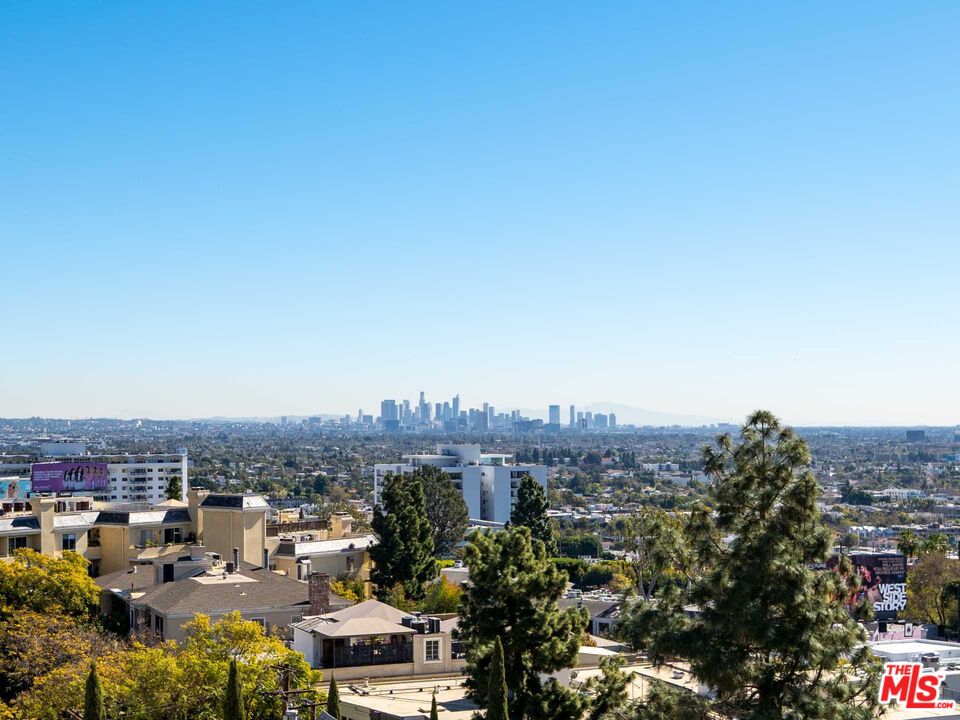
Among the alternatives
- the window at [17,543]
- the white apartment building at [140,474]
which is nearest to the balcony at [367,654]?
the window at [17,543]

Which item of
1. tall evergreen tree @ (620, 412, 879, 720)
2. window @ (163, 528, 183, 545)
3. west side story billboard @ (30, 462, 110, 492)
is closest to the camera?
tall evergreen tree @ (620, 412, 879, 720)

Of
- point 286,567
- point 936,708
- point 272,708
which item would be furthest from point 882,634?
point 272,708

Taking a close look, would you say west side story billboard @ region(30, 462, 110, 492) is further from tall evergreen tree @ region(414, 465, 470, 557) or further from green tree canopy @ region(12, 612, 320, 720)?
green tree canopy @ region(12, 612, 320, 720)

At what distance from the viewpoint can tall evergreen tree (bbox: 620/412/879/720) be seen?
70.8 feet

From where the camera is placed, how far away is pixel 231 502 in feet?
190

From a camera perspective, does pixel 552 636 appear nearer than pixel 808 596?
No

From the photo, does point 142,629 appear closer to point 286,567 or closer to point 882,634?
point 286,567

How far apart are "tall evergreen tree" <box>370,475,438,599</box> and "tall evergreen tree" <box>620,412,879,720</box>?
114 ft

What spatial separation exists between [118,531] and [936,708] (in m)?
40.0

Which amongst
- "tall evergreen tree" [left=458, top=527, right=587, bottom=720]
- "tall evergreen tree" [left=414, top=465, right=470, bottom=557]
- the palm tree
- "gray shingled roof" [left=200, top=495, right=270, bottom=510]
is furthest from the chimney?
the palm tree

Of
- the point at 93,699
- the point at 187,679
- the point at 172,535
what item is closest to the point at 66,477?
the point at 172,535

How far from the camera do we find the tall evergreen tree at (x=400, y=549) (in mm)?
57656

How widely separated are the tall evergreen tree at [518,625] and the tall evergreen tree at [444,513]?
54.3 meters

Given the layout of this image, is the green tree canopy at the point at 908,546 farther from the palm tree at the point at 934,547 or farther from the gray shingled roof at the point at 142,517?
the gray shingled roof at the point at 142,517
